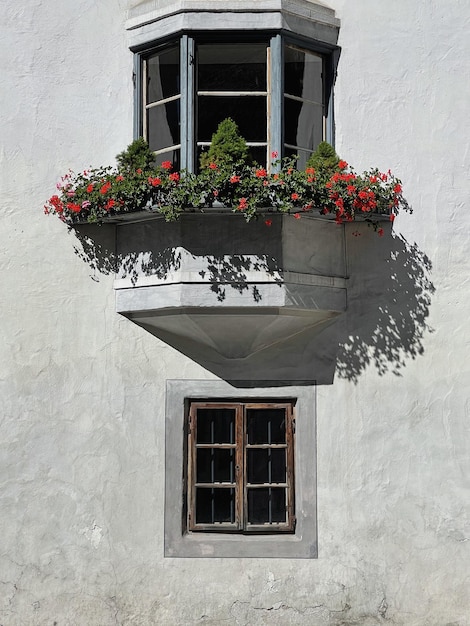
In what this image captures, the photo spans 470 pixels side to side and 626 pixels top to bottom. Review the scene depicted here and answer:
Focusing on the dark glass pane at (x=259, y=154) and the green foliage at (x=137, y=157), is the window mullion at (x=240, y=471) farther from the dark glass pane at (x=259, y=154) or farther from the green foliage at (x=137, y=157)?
the green foliage at (x=137, y=157)

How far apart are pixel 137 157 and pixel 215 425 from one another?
282 centimetres

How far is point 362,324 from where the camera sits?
8117 mm

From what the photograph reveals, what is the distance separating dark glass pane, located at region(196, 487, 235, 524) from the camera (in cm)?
811

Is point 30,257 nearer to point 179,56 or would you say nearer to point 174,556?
point 179,56


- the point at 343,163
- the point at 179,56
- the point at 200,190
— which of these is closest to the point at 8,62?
the point at 179,56

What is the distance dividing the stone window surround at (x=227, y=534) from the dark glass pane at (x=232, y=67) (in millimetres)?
3016

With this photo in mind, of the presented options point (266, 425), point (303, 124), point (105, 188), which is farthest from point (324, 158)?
point (266, 425)

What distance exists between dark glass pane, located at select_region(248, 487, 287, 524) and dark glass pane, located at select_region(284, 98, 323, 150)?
3.58 m

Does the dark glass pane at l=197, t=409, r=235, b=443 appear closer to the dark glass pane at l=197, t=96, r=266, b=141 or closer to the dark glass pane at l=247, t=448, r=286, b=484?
the dark glass pane at l=247, t=448, r=286, b=484

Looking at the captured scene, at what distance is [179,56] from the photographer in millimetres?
8039

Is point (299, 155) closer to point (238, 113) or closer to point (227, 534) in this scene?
point (238, 113)

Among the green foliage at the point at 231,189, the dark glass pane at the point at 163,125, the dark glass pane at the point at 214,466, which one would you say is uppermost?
the dark glass pane at the point at 163,125

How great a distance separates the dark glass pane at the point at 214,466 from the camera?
8133 millimetres

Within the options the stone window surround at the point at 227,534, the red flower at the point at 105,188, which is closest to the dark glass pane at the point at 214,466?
the stone window surround at the point at 227,534
